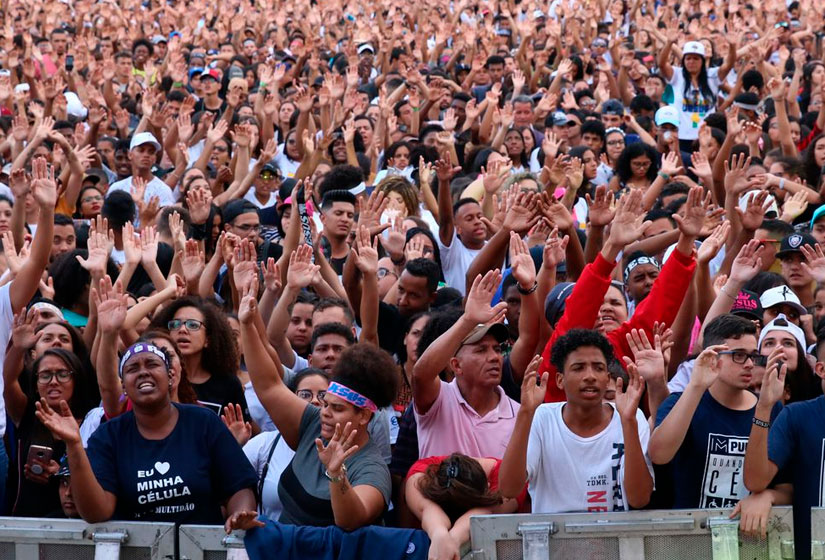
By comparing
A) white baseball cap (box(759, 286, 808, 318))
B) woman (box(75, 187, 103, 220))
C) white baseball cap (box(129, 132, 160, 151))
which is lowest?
white baseball cap (box(759, 286, 808, 318))

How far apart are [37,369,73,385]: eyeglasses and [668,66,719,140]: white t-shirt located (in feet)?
26.0

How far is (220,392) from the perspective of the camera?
18.7 ft

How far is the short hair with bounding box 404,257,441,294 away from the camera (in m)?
6.54

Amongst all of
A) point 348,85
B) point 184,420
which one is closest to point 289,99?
point 348,85

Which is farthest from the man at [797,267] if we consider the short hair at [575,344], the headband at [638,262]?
the short hair at [575,344]

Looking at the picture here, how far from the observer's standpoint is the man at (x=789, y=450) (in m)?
4.25

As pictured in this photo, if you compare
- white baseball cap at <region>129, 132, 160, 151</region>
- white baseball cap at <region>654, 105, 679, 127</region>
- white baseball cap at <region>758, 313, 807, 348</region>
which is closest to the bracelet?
white baseball cap at <region>758, 313, 807, 348</region>

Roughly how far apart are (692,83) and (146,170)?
5.57 metres

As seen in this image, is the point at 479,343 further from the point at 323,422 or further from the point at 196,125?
the point at 196,125

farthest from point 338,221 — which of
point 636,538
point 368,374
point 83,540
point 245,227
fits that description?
point 636,538

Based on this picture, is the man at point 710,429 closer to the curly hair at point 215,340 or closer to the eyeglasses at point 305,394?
the eyeglasses at point 305,394

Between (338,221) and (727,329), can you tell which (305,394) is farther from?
(338,221)

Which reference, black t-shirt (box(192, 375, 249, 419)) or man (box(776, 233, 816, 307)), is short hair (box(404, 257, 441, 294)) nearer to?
black t-shirt (box(192, 375, 249, 419))

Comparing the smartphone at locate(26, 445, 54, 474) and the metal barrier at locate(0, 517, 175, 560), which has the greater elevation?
the smartphone at locate(26, 445, 54, 474)
